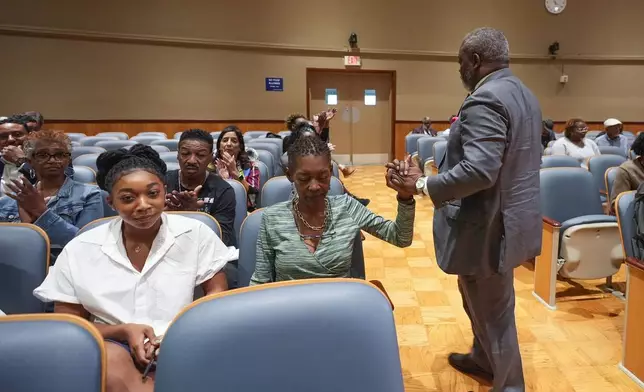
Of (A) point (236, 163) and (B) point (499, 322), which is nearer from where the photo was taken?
(B) point (499, 322)

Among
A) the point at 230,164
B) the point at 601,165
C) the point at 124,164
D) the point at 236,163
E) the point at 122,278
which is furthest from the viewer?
the point at 601,165

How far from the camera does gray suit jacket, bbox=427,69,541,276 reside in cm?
159

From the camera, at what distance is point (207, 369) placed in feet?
2.92

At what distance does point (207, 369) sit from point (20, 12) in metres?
10.4

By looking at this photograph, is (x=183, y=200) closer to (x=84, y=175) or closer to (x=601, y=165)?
(x=84, y=175)

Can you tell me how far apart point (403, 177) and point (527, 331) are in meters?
1.73

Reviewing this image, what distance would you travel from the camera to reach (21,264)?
66.7 inches

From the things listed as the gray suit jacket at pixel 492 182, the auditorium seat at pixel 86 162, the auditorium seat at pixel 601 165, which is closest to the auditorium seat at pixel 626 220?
the gray suit jacket at pixel 492 182

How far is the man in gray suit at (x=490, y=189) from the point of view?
159cm

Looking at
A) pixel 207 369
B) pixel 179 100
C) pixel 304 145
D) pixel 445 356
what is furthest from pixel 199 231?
pixel 179 100

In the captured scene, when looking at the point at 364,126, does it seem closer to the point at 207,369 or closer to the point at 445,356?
the point at 445,356

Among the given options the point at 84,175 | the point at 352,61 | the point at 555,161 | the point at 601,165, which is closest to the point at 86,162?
the point at 84,175

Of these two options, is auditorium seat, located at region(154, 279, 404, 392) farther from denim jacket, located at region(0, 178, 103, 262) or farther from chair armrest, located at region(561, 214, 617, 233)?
chair armrest, located at region(561, 214, 617, 233)

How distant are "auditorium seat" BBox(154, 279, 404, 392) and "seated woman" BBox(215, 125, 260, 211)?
238 cm
